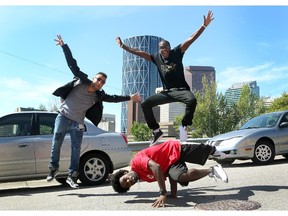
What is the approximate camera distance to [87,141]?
7.98m

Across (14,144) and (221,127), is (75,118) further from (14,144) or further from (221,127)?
(221,127)

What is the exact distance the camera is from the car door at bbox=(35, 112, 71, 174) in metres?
7.53

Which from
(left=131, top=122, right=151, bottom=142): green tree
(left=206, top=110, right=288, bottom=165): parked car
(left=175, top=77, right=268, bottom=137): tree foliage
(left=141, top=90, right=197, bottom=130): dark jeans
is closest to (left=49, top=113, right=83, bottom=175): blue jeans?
(left=141, top=90, right=197, bottom=130): dark jeans

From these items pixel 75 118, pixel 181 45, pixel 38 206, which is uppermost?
pixel 181 45

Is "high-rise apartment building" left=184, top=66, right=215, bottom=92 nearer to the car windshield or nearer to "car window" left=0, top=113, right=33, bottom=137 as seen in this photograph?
the car windshield

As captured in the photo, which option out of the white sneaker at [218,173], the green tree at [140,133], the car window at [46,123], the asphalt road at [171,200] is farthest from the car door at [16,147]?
the green tree at [140,133]

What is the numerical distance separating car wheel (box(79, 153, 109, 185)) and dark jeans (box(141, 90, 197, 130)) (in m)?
1.99

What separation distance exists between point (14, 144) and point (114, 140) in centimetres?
208

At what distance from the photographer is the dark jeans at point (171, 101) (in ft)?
19.8

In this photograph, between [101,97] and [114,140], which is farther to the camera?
[114,140]

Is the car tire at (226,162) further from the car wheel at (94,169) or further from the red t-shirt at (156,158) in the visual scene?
the red t-shirt at (156,158)

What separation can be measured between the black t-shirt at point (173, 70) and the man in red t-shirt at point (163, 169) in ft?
4.13

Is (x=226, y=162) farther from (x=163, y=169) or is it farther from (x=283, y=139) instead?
(x=163, y=169)
